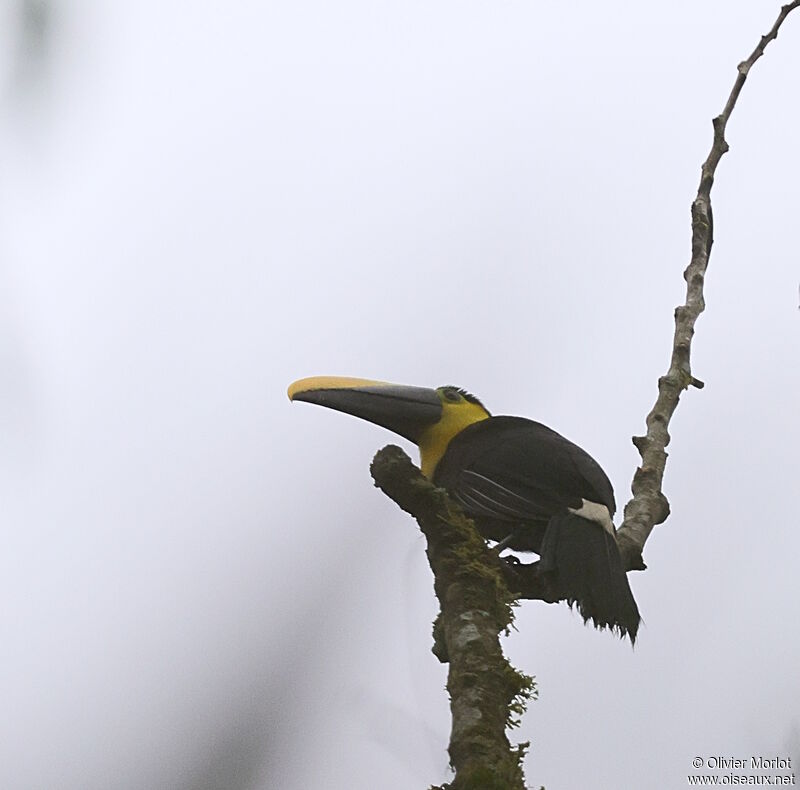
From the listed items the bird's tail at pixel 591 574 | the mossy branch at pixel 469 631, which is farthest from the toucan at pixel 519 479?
the mossy branch at pixel 469 631

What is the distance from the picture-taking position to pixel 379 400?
360cm

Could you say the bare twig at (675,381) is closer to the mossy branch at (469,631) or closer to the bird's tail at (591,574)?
the bird's tail at (591,574)

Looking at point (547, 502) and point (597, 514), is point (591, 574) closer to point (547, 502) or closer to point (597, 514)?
point (597, 514)

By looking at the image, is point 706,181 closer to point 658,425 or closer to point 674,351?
point 674,351

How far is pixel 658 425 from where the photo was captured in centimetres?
316

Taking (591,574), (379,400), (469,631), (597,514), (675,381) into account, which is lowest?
(469,631)

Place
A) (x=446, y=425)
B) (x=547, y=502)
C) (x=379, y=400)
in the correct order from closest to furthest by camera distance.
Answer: (x=547, y=502) → (x=379, y=400) → (x=446, y=425)

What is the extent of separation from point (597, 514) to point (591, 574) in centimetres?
23

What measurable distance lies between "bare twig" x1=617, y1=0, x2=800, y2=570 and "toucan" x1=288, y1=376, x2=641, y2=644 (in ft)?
0.30

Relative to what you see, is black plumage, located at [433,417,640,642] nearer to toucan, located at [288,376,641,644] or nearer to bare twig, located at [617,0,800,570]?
toucan, located at [288,376,641,644]

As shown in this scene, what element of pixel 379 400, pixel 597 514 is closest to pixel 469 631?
pixel 597 514

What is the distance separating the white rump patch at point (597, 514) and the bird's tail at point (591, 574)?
0.02 m

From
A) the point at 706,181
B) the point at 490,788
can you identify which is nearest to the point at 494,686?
the point at 490,788

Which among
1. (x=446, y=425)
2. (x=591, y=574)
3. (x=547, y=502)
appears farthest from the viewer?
(x=446, y=425)
